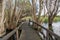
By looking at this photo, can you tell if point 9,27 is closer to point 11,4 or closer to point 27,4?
point 11,4

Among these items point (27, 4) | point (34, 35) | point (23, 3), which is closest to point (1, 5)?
point (34, 35)

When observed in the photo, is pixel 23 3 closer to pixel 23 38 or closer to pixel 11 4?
pixel 11 4

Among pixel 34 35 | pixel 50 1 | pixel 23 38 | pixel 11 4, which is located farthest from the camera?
pixel 50 1

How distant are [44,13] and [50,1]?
0.64 meters

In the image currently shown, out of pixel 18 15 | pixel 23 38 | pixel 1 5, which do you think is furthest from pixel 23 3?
pixel 23 38

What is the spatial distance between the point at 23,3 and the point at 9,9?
2.78 feet

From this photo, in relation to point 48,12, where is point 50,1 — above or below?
above

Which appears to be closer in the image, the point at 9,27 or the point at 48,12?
the point at 9,27

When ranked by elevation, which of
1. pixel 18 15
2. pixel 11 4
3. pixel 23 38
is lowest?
pixel 23 38

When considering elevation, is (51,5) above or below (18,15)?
above

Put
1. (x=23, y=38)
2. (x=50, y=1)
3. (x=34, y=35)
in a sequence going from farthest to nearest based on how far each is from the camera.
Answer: (x=50, y=1), (x=34, y=35), (x=23, y=38)

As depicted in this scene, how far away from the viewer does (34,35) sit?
13.3 feet

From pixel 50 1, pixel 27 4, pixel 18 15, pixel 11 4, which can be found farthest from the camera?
pixel 27 4

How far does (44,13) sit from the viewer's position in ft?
21.9
